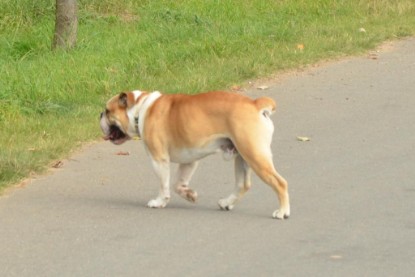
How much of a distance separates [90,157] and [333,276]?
3282mm

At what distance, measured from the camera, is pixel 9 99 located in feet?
34.1

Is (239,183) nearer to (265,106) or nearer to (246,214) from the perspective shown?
(246,214)

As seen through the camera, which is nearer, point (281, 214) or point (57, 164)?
point (281, 214)

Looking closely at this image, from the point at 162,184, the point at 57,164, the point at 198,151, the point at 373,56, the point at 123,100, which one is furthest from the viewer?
the point at 373,56

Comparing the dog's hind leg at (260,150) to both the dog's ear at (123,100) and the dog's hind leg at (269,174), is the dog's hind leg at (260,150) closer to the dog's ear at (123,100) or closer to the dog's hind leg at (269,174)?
the dog's hind leg at (269,174)

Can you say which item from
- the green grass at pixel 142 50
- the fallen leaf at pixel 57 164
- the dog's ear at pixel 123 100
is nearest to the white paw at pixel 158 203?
the dog's ear at pixel 123 100

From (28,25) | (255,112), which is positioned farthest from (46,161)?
(28,25)

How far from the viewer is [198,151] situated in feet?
24.5

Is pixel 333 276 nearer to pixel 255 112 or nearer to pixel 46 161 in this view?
pixel 255 112

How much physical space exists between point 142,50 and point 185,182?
5.21 metres

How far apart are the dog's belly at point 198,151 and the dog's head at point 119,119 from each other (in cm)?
42

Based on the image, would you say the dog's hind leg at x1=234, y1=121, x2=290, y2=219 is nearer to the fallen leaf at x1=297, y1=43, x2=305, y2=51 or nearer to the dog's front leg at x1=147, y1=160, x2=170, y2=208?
the dog's front leg at x1=147, y1=160, x2=170, y2=208

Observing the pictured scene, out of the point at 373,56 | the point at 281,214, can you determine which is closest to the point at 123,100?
the point at 281,214

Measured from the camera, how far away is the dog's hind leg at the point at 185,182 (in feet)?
25.0
